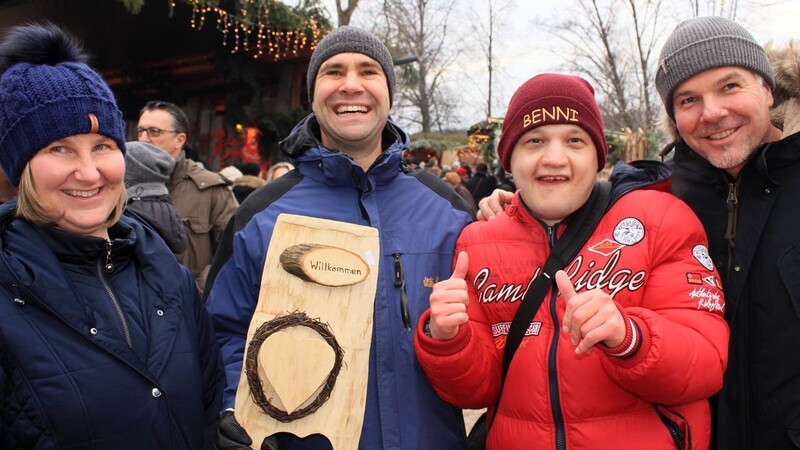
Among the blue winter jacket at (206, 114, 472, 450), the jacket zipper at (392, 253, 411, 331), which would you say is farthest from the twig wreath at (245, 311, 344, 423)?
the jacket zipper at (392, 253, 411, 331)

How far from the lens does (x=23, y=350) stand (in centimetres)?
147

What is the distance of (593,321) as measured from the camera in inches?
60.9

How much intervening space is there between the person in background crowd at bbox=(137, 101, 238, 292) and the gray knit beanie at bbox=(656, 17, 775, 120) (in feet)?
9.78

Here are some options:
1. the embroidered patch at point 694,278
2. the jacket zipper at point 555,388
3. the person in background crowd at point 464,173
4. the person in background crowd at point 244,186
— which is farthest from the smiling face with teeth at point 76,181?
→ the person in background crowd at point 464,173

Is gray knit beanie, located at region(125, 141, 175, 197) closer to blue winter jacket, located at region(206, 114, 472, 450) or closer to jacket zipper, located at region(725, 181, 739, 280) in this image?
blue winter jacket, located at region(206, 114, 472, 450)

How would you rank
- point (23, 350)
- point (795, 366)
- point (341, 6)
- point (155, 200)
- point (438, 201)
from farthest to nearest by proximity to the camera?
point (341, 6)
point (155, 200)
point (438, 201)
point (795, 366)
point (23, 350)

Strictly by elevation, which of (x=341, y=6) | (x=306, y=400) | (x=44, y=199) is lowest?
(x=306, y=400)

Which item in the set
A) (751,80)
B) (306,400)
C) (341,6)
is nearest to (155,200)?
(306,400)

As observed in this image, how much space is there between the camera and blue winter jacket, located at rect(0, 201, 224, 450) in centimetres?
147

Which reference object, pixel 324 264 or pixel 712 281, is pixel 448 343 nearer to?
pixel 324 264

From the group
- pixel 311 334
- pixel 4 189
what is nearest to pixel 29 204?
pixel 311 334

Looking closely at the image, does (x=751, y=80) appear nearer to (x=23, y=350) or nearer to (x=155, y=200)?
(x=23, y=350)

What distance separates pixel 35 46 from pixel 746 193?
7.51 feet

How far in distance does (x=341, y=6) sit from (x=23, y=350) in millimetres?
13552
